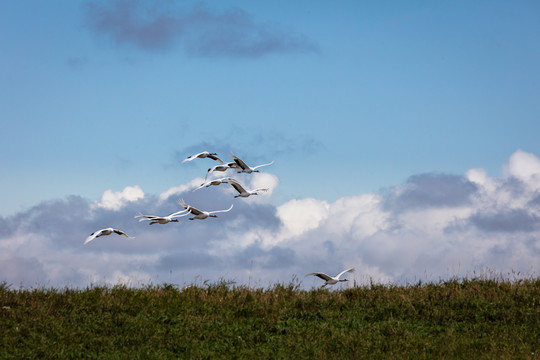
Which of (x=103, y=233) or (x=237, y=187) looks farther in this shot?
(x=237, y=187)

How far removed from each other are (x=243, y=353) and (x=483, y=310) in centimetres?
674

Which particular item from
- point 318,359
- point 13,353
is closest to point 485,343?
point 318,359

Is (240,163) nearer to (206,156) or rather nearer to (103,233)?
(206,156)

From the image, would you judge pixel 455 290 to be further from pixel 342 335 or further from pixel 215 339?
pixel 215 339

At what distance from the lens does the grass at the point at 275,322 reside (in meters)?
13.2

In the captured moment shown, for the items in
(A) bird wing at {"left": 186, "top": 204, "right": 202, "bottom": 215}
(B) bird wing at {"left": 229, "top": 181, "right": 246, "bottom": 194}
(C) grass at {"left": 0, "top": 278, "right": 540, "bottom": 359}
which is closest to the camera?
(C) grass at {"left": 0, "top": 278, "right": 540, "bottom": 359}

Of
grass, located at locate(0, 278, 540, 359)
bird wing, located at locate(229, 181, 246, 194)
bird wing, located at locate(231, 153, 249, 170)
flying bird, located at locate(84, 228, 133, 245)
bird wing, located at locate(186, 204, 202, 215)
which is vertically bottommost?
grass, located at locate(0, 278, 540, 359)

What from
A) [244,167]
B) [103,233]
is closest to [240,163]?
[244,167]

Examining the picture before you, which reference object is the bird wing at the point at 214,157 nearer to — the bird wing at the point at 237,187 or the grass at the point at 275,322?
the bird wing at the point at 237,187

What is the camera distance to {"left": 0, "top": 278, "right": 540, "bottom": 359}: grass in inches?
518

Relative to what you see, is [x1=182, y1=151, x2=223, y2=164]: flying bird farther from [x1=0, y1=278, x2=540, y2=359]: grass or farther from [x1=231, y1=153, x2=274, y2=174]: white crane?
[x1=0, y1=278, x2=540, y2=359]: grass

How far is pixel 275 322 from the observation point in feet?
50.0

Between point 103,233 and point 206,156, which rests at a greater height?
point 206,156

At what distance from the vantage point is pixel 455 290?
59.2 ft
